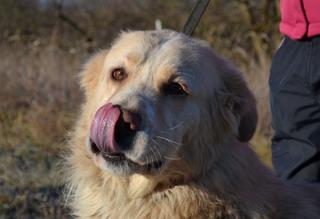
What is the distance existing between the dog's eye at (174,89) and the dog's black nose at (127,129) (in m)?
0.35

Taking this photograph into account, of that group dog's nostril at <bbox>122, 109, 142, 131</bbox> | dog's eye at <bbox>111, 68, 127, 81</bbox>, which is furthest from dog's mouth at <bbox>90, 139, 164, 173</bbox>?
dog's eye at <bbox>111, 68, 127, 81</bbox>

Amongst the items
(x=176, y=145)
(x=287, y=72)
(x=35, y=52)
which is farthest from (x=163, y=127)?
(x=35, y=52)

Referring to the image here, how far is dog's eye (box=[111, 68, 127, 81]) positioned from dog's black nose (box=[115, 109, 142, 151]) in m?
0.45

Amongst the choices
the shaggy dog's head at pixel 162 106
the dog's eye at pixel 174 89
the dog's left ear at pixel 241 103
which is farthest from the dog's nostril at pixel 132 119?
the dog's left ear at pixel 241 103

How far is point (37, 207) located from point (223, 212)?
249 cm

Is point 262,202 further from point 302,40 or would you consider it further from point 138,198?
point 302,40

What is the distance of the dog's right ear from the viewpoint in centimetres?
372

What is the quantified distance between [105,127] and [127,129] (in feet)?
0.32

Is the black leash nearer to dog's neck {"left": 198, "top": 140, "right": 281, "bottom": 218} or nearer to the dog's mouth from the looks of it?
dog's neck {"left": 198, "top": 140, "right": 281, "bottom": 218}

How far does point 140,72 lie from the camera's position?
3.32 metres

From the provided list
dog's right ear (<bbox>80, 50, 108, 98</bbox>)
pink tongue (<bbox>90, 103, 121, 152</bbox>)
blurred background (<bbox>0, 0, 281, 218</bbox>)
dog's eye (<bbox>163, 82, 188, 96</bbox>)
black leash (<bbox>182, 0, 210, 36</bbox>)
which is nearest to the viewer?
pink tongue (<bbox>90, 103, 121, 152</bbox>)

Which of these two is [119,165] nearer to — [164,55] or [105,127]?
[105,127]

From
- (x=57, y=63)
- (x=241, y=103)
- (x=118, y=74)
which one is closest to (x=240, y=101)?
(x=241, y=103)

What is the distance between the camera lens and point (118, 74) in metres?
3.42
